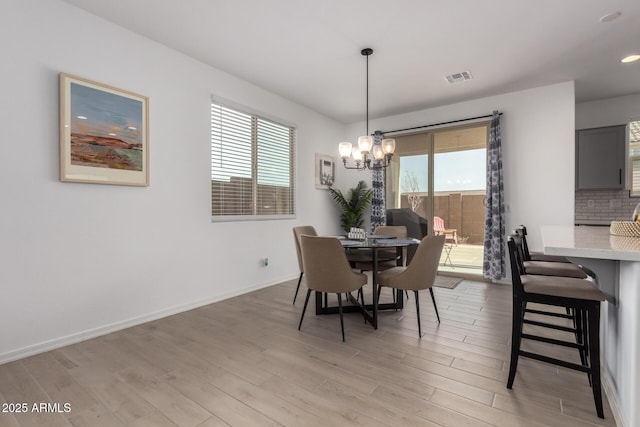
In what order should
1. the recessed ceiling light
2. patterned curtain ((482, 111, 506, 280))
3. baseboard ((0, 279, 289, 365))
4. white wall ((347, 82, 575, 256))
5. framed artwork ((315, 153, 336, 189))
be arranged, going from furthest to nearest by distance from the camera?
framed artwork ((315, 153, 336, 189))
patterned curtain ((482, 111, 506, 280))
white wall ((347, 82, 575, 256))
the recessed ceiling light
baseboard ((0, 279, 289, 365))

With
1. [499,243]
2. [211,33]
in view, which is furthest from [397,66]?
[499,243]

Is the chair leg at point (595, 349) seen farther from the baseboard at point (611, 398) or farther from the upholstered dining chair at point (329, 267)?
the upholstered dining chair at point (329, 267)

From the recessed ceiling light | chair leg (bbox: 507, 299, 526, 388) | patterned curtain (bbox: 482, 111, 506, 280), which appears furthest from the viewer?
patterned curtain (bbox: 482, 111, 506, 280)

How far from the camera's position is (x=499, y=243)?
442 cm

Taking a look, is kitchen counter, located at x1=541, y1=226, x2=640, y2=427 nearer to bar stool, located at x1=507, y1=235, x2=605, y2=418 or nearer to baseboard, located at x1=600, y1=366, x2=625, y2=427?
baseboard, located at x1=600, y1=366, x2=625, y2=427

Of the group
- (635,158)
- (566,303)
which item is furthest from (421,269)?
(635,158)

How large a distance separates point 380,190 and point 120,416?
15.7 ft

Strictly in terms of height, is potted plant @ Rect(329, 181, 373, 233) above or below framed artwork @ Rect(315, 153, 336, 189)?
below

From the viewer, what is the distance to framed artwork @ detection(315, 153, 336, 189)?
17.8ft

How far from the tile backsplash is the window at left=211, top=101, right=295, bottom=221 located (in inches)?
185

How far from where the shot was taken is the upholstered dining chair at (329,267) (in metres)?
2.56

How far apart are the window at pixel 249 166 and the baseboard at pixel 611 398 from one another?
3.66m

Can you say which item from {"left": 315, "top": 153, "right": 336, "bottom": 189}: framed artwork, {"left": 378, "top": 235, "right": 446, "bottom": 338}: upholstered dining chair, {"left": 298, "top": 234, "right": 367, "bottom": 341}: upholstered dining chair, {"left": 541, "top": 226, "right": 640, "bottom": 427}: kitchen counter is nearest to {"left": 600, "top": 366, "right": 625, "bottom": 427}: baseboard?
{"left": 541, "top": 226, "right": 640, "bottom": 427}: kitchen counter

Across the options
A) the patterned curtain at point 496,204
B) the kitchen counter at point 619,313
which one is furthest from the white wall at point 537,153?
the kitchen counter at point 619,313
